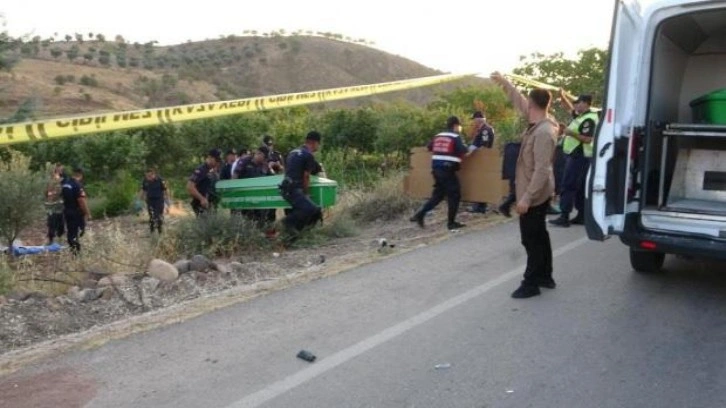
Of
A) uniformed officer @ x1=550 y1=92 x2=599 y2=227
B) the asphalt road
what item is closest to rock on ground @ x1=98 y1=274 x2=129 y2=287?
the asphalt road

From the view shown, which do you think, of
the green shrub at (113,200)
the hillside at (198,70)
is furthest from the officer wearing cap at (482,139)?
the hillside at (198,70)

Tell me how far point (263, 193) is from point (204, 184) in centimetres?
192

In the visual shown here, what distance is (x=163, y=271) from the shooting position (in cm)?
747

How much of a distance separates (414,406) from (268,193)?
659cm

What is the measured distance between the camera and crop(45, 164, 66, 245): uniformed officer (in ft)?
46.9

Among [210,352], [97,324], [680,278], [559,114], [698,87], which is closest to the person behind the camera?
[210,352]

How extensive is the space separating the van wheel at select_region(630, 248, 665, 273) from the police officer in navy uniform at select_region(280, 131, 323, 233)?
4356mm

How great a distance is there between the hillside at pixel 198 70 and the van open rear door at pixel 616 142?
4145cm

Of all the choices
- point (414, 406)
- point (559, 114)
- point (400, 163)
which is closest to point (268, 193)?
point (414, 406)

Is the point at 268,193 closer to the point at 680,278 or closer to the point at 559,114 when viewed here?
the point at 680,278

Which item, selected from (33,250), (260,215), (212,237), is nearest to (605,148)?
(212,237)

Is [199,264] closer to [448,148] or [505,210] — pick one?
[448,148]

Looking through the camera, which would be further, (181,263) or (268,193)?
(268,193)

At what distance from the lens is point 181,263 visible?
25.6ft
